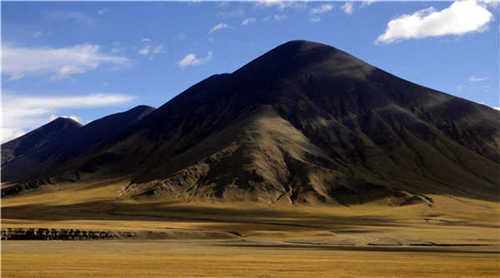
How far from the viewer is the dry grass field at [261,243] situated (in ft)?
138

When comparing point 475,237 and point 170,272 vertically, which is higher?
point 170,272

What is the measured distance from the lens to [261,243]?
80.6 m

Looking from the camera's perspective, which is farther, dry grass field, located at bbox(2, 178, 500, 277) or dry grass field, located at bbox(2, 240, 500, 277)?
dry grass field, located at bbox(2, 178, 500, 277)

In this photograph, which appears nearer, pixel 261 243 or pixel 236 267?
pixel 236 267

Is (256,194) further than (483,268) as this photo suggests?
Yes

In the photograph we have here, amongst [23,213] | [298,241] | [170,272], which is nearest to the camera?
[170,272]

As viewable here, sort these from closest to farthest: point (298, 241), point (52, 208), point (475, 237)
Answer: point (298, 241) → point (475, 237) → point (52, 208)

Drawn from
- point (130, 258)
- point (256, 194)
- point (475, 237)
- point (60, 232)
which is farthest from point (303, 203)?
point (130, 258)

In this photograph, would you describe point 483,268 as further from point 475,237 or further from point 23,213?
point 23,213

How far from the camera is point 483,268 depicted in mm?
45062

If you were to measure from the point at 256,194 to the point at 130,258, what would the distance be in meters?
144

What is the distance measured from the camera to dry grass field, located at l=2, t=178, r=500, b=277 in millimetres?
41969

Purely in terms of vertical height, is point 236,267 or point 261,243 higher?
point 236,267

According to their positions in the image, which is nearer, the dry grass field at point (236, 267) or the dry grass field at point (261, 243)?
the dry grass field at point (236, 267)
